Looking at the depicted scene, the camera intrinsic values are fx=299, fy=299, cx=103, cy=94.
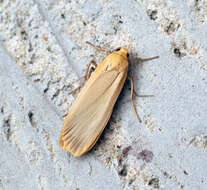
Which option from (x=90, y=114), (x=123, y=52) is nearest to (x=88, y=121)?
(x=90, y=114)

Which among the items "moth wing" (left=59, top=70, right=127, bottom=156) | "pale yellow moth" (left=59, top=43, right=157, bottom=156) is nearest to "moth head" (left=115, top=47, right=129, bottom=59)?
"pale yellow moth" (left=59, top=43, right=157, bottom=156)

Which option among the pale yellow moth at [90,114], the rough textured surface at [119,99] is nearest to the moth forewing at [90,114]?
the pale yellow moth at [90,114]

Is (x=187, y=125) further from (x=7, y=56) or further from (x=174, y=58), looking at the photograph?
(x=7, y=56)

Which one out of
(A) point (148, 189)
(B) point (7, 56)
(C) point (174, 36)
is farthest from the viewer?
(B) point (7, 56)

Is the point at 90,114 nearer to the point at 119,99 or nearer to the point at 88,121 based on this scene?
the point at 88,121

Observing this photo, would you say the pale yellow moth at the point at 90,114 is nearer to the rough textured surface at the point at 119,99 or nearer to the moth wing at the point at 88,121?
the moth wing at the point at 88,121

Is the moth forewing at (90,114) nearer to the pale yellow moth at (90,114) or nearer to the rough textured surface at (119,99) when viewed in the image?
the pale yellow moth at (90,114)

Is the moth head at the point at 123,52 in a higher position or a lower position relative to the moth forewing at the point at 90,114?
higher

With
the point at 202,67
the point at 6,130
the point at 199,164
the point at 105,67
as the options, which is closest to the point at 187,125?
the point at 199,164
